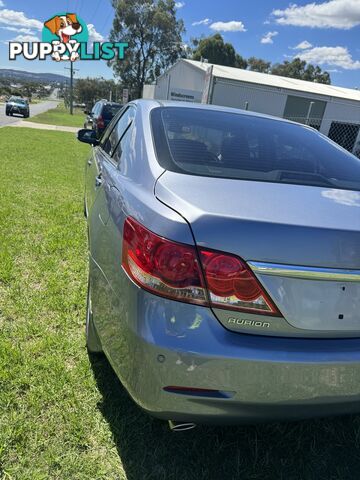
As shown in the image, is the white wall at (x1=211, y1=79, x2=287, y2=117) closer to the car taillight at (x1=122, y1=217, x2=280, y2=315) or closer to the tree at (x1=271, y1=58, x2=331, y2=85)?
the car taillight at (x1=122, y1=217, x2=280, y2=315)

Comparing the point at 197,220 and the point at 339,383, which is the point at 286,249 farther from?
the point at 339,383

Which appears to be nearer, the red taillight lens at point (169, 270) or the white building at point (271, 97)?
the red taillight lens at point (169, 270)

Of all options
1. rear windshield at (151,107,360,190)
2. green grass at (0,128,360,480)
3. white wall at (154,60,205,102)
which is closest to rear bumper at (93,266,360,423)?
green grass at (0,128,360,480)

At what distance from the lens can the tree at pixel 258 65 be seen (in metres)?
77.8

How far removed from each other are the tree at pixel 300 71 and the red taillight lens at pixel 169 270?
275 ft

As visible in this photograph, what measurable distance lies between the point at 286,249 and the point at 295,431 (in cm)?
134

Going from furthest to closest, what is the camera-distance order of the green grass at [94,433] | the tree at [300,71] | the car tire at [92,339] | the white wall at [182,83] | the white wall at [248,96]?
the tree at [300,71], the white wall at [182,83], the white wall at [248,96], the car tire at [92,339], the green grass at [94,433]

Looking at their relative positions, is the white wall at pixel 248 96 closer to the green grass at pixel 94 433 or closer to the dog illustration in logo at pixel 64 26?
the dog illustration in logo at pixel 64 26

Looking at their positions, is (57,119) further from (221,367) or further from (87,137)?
(221,367)

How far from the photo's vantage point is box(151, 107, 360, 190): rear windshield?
77.8 inches

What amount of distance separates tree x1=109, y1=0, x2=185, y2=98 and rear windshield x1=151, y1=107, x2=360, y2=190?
59737 millimetres

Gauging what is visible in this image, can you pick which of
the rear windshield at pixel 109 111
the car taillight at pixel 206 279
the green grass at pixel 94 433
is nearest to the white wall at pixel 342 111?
the rear windshield at pixel 109 111

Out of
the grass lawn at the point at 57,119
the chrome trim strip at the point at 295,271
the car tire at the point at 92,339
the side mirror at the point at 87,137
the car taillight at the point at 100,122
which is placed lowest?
the grass lawn at the point at 57,119

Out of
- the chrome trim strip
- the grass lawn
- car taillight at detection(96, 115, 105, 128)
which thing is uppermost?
the chrome trim strip
